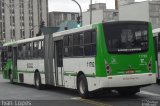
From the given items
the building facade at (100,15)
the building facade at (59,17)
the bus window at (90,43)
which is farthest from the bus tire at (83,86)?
the building facade at (59,17)

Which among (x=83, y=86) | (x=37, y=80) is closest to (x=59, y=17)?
(x=37, y=80)

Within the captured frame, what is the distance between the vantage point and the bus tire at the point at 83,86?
16.3 m

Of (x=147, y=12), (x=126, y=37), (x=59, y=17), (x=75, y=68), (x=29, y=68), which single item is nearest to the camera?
(x=126, y=37)

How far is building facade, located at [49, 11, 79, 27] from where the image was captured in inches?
5591

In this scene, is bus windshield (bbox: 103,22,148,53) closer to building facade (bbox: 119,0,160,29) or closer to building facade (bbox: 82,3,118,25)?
building facade (bbox: 119,0,160,29)

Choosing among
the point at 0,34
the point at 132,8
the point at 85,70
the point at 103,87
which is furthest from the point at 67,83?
the point at 0,34

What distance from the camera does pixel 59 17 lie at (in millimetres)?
147500

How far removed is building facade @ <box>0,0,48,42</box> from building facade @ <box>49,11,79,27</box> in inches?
97.0

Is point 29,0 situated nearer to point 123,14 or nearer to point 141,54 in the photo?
point 123,14

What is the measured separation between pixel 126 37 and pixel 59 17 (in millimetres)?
132461

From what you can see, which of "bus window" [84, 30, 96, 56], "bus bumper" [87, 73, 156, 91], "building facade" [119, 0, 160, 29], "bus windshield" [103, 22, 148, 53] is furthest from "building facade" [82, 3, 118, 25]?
"bus bumper" [87, 73, 156, 91]

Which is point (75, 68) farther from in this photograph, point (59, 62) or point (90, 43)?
point (59, 62)

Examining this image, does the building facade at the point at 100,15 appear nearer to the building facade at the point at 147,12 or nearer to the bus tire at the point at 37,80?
the building facade at the point at 147,12

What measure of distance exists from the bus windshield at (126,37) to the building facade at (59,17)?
120 metres
